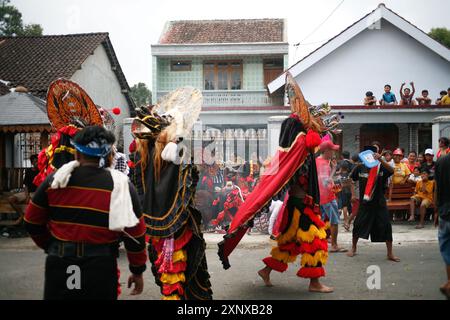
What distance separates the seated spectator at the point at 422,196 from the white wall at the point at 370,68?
25.5ft

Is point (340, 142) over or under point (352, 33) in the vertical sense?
under

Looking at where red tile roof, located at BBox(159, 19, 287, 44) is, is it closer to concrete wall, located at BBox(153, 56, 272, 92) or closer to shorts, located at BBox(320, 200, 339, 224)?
concrete wall, located at BBox(153, 56, 272, 92)

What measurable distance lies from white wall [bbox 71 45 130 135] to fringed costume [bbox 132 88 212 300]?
14.5 m

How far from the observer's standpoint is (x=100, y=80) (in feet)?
68.4

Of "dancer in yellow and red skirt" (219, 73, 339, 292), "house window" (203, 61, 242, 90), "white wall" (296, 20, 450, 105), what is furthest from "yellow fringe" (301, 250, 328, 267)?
"house window" (203, 61, 242, 90)

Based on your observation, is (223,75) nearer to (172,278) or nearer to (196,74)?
(196,74)

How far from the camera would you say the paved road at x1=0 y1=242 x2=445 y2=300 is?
206 inches

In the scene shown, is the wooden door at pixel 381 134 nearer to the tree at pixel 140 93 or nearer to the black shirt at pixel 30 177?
the black shirt at pixel 30 177

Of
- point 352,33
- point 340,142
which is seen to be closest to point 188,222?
point 340,142

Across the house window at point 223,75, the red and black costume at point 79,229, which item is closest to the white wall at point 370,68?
the house window at point 223,75

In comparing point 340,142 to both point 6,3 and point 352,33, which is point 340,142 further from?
point 6,3

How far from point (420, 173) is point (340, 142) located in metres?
6.01

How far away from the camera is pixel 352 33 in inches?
688

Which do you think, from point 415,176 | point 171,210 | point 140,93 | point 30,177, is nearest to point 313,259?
point 171,210
